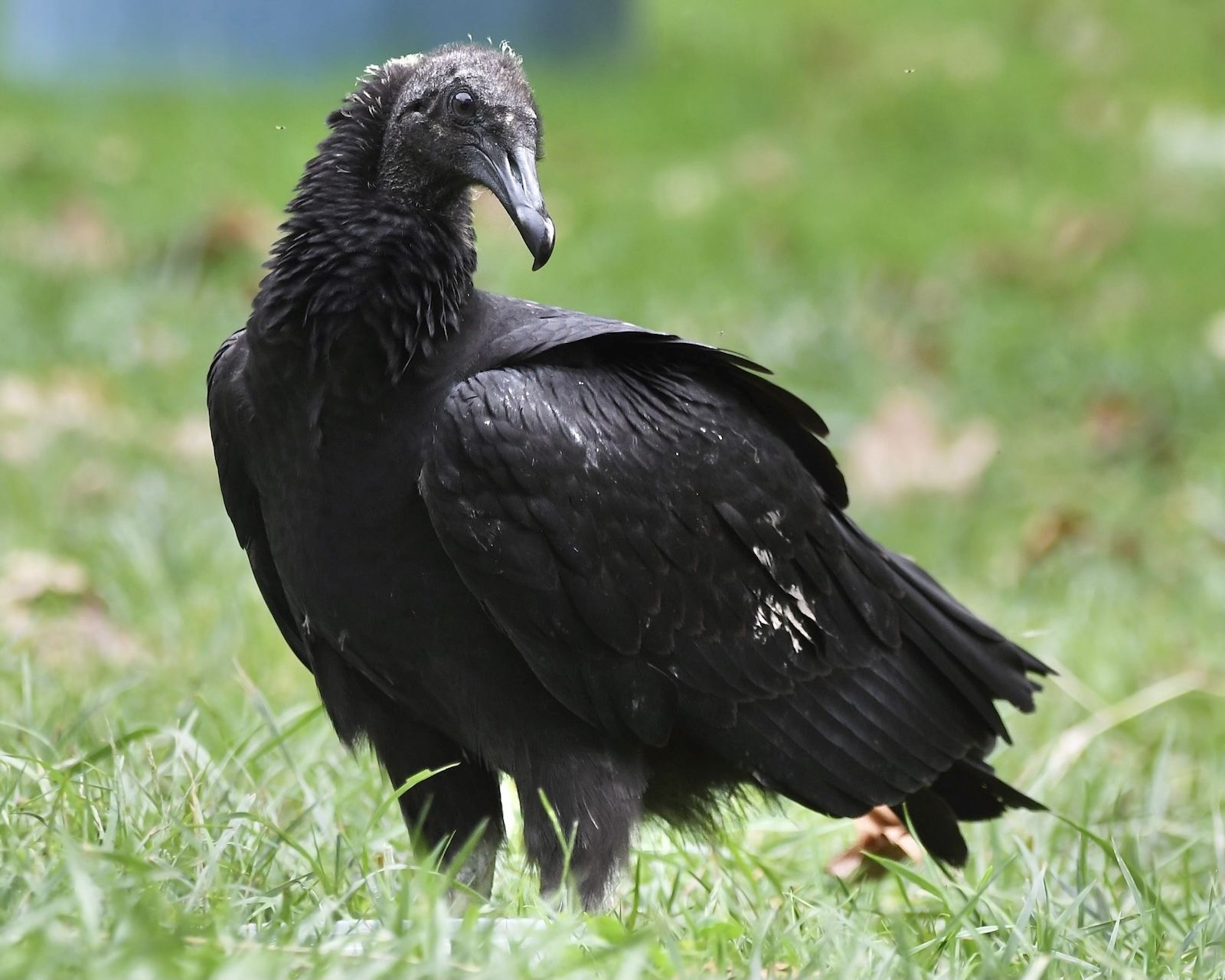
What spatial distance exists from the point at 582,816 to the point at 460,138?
1096 millimetres

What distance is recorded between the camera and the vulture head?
2.72 metres

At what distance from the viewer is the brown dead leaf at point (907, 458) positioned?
548 cm

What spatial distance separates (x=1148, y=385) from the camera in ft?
20.6

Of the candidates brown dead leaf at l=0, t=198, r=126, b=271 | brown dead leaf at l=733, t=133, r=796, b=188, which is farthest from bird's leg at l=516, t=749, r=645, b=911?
brown dead leaf at l=733, t=133, r=796, b=188

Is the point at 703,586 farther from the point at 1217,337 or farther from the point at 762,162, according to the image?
the point at 762,162

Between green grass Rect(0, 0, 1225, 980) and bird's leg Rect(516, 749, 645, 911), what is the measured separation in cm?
8

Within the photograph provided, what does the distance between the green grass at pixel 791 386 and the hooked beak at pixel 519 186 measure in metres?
0.89

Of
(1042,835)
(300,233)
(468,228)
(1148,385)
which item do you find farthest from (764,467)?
(1148,385)

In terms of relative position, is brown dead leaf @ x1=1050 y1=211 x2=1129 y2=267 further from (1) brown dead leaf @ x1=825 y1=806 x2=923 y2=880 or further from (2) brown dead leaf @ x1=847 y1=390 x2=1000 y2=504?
(1) brown dead leaf @ x1=825 y1=806 x2=923 y2=880

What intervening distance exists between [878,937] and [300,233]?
56.9 inches

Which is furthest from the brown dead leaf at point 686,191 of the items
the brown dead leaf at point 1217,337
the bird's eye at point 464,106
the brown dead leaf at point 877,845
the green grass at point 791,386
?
the bird's eye at point 464,106

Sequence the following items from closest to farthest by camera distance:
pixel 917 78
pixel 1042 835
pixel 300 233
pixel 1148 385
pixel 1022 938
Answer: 1. pixel 1022 938
2. pixel 300 233
3. pixel 1042 835
4. pixel 1148 385
5. pixel 917 78

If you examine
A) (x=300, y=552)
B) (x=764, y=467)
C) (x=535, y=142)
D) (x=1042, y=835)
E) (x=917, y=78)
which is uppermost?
(x=917, y=78)

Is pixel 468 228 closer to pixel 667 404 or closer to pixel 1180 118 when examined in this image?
pixel 667 404
